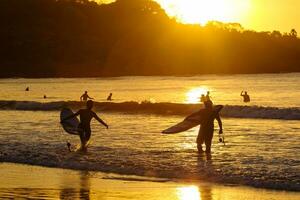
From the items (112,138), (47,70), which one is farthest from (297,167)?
(47,70)

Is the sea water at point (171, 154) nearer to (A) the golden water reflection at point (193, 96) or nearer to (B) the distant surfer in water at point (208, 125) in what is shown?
(B) the distant surfer in water at point (208, 125)

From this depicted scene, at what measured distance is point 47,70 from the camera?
604ft

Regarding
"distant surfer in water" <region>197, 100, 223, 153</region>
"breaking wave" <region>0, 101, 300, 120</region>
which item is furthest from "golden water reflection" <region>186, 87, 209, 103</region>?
"distant surfer in water" <region>197, 100, 223, 153</region>

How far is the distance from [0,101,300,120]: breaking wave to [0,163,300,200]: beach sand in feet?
77.6

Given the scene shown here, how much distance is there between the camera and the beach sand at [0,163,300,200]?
48.5 feet

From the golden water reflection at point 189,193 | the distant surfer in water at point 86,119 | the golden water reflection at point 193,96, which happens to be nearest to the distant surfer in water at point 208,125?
the distant surfer in water at point 86,119

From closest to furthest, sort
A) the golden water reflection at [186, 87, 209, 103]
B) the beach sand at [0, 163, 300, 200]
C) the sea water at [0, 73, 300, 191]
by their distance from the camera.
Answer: the beach sand at [0, 163, 300, 200], the sea water at [0, 73, 300, 191], the golden water reflection at [186, 87, 209, 103]

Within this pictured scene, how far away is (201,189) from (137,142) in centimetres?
982

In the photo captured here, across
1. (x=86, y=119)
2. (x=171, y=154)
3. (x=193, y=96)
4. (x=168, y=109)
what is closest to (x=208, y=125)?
(x=171, y=154)

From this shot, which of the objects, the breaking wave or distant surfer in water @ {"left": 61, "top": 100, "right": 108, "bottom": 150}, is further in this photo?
the breaking wave

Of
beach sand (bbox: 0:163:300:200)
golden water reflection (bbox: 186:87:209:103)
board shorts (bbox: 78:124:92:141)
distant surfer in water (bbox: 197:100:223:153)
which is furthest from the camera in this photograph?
golden water reflection (bbox: 186:87:209:103)

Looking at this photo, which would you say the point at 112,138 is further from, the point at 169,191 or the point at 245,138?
the point at 169,191

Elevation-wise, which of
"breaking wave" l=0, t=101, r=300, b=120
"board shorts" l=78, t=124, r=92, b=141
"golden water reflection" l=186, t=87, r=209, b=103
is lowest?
"board shorts" l=78, t=124, r=92, b=141

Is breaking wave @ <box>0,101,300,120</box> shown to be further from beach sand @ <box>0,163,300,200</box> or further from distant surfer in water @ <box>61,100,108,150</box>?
beach sand @ <box>0,163,300,200</box>
